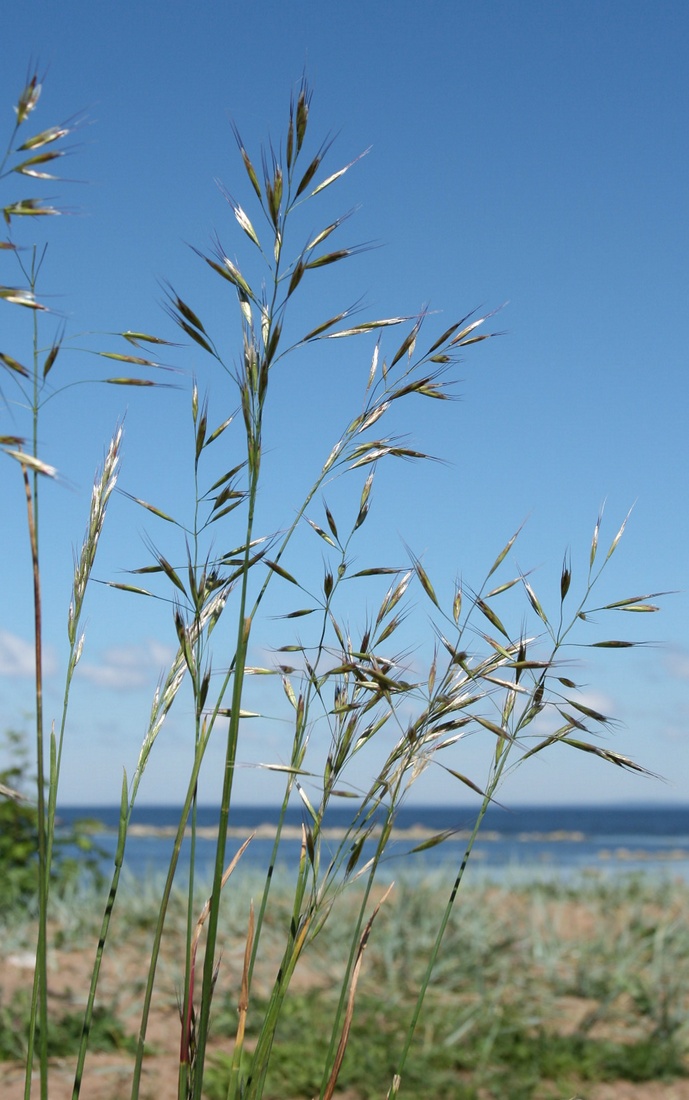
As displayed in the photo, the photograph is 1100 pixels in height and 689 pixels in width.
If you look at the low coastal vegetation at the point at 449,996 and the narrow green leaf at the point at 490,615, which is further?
the low coastal vegetation at the point at 449,996

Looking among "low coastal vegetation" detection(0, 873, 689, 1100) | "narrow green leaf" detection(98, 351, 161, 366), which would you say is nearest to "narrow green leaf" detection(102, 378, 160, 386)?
"narrow green leaf" detection(98, 351, 161, 366)

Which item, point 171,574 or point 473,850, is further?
point 473,850

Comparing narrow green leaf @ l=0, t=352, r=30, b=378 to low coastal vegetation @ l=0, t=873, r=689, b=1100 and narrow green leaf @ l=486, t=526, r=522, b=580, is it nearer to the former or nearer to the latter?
narrow green leaf @ l=486, t=526, r=522, b=580

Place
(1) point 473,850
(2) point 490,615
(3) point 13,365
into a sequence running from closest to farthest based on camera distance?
(3) point 13,365
(2) point 490,615
(1) point 473,850

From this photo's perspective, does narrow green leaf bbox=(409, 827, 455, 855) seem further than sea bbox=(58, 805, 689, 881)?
No

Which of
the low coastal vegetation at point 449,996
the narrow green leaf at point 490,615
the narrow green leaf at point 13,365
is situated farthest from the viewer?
the low coastal vegetation at point 449,996

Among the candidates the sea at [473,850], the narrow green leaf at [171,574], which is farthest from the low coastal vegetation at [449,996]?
the narrow green leaf at [171,574]

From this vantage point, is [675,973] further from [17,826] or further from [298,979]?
[17,826]

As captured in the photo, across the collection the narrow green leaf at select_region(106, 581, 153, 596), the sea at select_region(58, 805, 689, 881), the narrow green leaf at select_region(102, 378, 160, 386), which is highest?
the narrow green leaf at select_region(102, 378, 160, 386)

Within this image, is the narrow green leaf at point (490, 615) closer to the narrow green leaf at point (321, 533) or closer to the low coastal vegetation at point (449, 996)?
the narrow green leaf at point (321, 533)

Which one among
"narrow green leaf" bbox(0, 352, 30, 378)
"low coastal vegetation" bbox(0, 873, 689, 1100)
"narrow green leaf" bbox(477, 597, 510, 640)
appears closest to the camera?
"narrow green leaf" bbox(0, 352, 30, 378)

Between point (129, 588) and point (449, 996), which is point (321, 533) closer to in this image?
point (129, 588)

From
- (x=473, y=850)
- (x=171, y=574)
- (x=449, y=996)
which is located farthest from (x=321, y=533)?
(x=473, y=850)

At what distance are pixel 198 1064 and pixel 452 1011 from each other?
3691 millimetres
